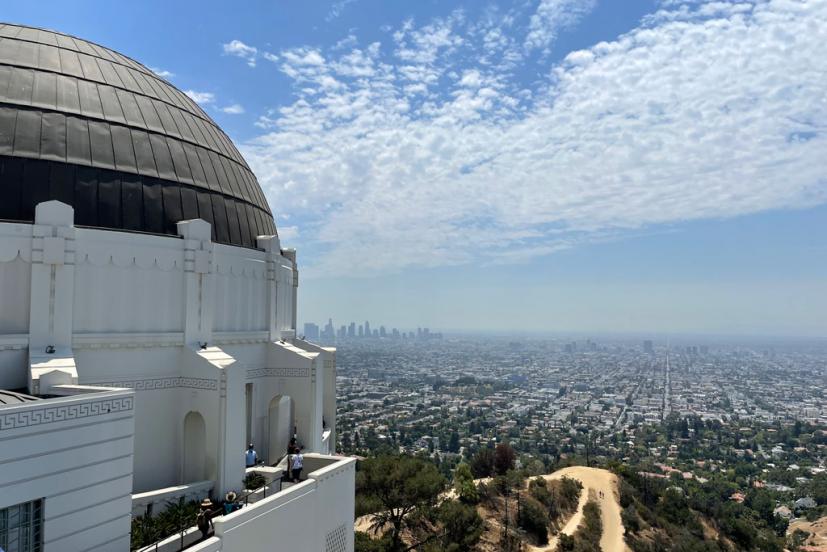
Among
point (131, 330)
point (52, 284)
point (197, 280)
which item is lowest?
point (131, 330)

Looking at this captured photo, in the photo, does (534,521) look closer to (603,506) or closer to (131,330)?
(603,506)

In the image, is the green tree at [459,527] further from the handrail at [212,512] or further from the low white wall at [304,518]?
the handrail at [212,512]

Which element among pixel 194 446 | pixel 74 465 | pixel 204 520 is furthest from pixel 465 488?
pixel 74 465

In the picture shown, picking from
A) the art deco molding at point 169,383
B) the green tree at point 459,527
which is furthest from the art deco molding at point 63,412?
the green tree at point 459,527

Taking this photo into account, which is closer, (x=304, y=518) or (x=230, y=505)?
(x=230, y=505)

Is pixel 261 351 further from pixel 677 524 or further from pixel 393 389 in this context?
pixel 393 389

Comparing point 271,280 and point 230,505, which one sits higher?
point 271,280

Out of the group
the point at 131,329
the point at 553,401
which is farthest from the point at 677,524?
the point at 553,401
